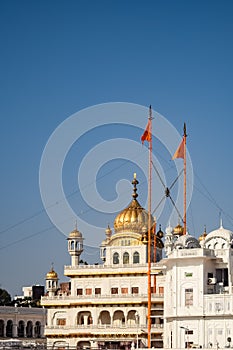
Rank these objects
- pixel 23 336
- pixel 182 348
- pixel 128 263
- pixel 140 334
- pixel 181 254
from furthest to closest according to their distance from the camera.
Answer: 1. pixel 23 336
2. pixel 128 263
3. pixel 140 334
4. pixel 181 254
5. pixel 182 348

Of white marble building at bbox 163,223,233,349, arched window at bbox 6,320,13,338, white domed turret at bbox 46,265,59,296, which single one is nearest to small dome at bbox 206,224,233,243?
white marble building at bbox 163,223,233,349

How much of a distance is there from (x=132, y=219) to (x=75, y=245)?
6029 millimetres

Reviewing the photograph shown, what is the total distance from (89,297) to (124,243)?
21.3ft

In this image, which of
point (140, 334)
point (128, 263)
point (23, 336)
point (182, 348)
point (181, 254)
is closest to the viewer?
point (182, 348)

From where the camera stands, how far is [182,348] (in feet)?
202

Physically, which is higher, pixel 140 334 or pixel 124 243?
pixel 124 243

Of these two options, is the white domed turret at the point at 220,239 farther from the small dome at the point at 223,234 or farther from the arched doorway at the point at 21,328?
the arched doorway at the point at 21,328

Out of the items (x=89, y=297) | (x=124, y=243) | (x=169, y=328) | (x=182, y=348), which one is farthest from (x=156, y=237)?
(x=182, y=348)

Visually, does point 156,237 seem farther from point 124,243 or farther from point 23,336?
point 23,336

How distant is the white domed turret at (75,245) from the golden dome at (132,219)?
11.9ft

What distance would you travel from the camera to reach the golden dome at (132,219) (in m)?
84.6

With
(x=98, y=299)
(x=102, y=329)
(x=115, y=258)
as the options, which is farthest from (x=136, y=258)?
(x=102, y=329)

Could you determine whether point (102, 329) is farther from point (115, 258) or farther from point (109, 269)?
point (115, 258)

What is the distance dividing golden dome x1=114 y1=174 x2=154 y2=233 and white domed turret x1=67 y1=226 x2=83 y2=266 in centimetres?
363
